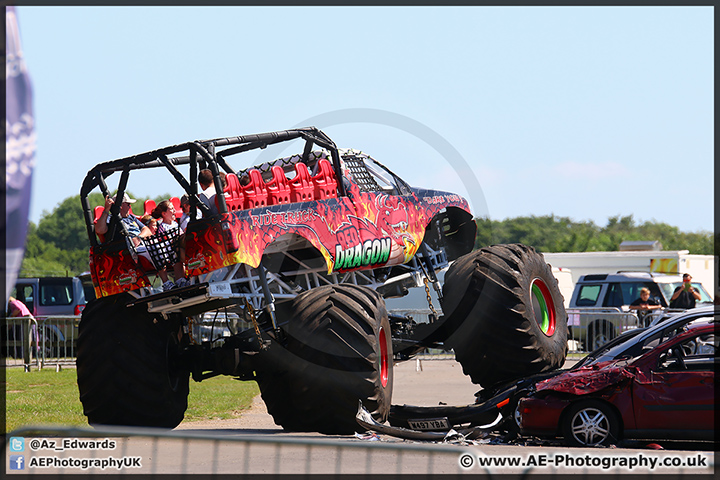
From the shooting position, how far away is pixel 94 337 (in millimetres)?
10422

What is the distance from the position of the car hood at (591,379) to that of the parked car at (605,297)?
13285 millimetres

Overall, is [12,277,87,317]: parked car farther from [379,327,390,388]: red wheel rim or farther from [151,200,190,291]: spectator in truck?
[379,327,390,388]: red wheel rim

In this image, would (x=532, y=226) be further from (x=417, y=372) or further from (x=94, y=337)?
(x=94, y=337)

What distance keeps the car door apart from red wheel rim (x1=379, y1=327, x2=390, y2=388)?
2.58 m

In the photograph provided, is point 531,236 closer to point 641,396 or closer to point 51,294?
point 51,294

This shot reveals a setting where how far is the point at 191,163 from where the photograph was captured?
962 cm

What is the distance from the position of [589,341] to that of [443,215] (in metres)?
10.9

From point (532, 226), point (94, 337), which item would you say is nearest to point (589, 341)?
point (94, 337)

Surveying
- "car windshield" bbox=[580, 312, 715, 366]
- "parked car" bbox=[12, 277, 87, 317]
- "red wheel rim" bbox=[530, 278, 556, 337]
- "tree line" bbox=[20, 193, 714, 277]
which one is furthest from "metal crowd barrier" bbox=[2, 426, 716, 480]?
"tree line" bbox=[20, 193, 714, 277]

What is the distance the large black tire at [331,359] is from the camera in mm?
9547

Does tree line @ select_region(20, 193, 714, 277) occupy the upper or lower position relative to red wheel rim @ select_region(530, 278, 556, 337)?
upper

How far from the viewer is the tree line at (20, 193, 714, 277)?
82.2 metres

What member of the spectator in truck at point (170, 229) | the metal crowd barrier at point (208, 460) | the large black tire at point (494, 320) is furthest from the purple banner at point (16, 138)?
the large black tire at point (494, 320)

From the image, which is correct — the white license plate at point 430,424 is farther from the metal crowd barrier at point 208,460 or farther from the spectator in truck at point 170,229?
the spectator in truck at point 170,229
